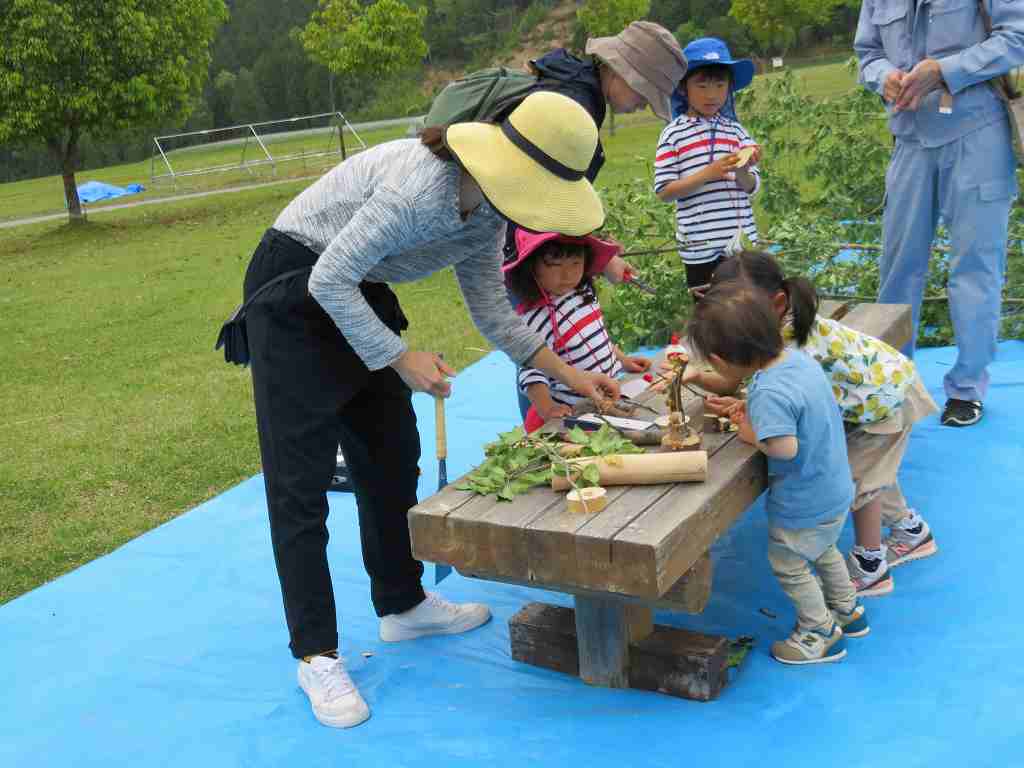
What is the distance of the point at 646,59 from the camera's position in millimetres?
3922

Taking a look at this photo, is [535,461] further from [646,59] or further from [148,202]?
[148,202]

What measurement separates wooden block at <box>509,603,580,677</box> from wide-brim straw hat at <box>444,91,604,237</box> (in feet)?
3.77

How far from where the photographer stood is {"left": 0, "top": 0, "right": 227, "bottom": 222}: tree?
16750 millimetres

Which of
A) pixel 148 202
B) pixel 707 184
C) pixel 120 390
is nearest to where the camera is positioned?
pixel 707 184

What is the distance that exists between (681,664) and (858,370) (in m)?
1.00

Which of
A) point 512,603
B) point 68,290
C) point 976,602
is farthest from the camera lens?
point 68,290

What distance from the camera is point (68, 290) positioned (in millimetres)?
11805

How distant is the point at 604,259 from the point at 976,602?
61.4 inches

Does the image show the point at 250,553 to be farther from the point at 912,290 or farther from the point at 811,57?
the point at 811,57

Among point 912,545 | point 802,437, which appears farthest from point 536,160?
point 912,545

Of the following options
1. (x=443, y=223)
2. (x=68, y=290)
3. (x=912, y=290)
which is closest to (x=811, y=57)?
(x=68, y=290)

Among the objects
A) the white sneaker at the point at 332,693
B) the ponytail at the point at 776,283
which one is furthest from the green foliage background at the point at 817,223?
the white sneaker at the point at 332,693

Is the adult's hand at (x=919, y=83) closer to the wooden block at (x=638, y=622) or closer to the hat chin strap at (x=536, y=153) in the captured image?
the hat chin strap at (x=536, y=153)

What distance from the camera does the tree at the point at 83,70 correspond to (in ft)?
55.0
